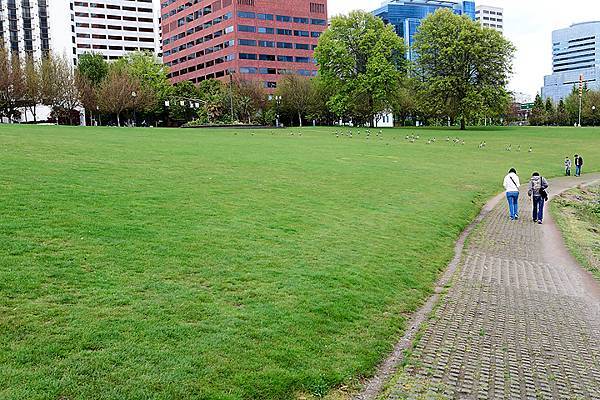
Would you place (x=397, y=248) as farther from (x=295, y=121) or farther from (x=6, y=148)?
(x=295, y=121)

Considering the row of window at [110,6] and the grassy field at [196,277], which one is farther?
the row of window at [110,6]

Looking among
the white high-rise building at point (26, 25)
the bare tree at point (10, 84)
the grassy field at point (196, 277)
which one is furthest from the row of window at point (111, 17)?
the grassy field at point (196, 277)

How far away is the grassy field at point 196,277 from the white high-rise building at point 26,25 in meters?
111

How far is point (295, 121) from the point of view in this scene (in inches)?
3558

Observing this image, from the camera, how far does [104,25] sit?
426 feet

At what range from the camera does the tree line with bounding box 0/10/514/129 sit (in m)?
66.8

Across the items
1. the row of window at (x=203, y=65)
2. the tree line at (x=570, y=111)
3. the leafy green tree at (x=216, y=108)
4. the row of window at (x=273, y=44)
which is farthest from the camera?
the row of window at (x=203, y=65)

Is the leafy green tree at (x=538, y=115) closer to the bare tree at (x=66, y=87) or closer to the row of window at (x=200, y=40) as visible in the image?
the row of window at (x=200, y=40)

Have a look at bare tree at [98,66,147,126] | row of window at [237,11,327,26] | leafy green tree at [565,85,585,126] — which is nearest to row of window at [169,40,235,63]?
row of window at [237,11,327,26]

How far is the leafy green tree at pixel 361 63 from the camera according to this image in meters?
74.2

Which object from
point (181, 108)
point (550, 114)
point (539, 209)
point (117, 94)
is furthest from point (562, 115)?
point (539, 209)

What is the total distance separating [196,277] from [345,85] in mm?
70135

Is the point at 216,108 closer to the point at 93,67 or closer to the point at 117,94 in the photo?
the point at 117,94

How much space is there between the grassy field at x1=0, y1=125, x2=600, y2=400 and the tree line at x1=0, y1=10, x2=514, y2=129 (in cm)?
4942
